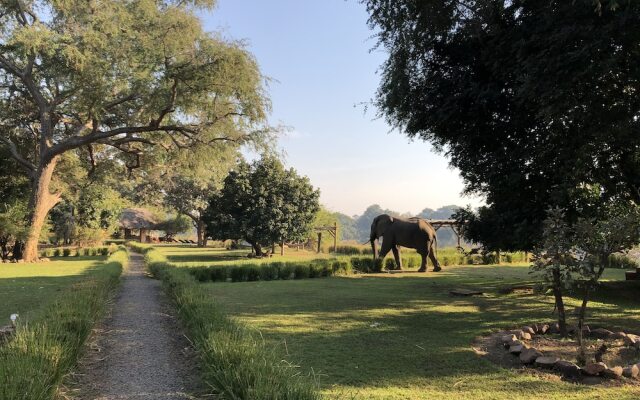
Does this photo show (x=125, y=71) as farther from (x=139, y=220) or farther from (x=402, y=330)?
(x=139, y=220)

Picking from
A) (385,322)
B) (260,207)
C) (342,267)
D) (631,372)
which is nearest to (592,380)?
(631,372)

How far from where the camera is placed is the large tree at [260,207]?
79.9ft

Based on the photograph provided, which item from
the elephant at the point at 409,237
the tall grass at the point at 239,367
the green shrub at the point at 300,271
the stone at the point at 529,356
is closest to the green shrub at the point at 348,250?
the elephant at the point at 409,237

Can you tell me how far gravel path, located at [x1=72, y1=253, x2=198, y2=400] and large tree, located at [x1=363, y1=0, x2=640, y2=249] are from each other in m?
6.46

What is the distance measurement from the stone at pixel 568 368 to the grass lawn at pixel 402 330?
0.39m

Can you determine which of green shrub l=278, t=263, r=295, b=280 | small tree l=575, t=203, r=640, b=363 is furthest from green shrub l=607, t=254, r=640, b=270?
small tree l=575, t=203, r=640, b=363

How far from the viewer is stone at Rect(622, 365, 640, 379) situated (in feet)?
16.4

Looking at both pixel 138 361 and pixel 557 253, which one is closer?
pixel 138 361

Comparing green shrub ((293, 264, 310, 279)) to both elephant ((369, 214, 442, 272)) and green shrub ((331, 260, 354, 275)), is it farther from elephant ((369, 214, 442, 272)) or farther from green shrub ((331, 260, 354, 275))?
elephant ((369, 214, 442, 272))

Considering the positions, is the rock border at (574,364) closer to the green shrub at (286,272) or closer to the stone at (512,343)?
the stone at (512,343)

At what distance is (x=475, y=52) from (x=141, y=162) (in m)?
23.1

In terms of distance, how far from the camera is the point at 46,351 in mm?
4469

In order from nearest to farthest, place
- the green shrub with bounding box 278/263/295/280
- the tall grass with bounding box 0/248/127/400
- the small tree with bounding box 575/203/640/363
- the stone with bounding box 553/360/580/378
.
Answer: the tall grass with bounding box 0/248/127/400 < the stone with bounding box 553/360/580/378 < the small tree with bounding box 575/203/640/363 < the green shrub with bounding box 278/263/295/280

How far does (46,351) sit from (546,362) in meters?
5.53
